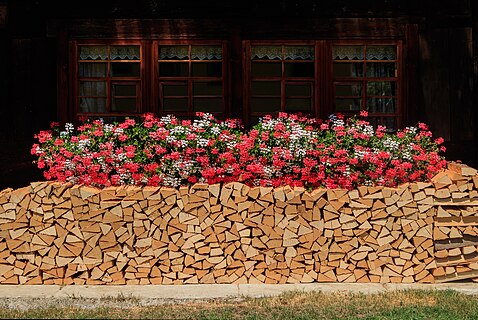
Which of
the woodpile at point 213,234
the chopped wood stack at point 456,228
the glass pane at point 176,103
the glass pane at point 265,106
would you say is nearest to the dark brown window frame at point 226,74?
the glass pane at point 265,106

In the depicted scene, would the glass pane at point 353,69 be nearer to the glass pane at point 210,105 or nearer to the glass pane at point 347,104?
the glass pane at point 347,104

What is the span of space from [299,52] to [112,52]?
2.52 metres

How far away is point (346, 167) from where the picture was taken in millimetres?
7770

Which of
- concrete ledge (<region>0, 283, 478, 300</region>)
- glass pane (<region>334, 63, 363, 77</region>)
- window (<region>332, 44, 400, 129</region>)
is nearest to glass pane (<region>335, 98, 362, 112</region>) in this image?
window (<region>332, 44, 400, 129</region>)

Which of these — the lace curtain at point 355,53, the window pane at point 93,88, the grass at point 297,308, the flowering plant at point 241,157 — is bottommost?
the grass at point 297,308

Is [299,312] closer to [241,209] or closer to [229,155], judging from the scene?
[241,209]

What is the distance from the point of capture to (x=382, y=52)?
9.45 meters

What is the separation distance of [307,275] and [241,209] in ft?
3.33

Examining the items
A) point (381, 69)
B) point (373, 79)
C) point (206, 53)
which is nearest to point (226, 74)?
point (206, 53)

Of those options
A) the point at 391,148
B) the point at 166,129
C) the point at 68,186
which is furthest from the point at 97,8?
the point at 391,148

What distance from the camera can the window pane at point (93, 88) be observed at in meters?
9.38

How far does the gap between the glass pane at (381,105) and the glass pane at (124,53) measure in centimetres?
322

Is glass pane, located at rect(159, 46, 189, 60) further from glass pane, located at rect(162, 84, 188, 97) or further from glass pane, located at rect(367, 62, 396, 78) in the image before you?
glass pane, located at rect(162, 84, 188, 97)

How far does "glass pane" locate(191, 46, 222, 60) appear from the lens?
9.38 metres
